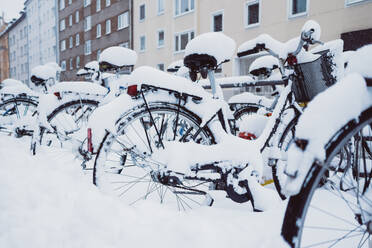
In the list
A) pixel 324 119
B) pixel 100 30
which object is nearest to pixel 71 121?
pixel 324 119

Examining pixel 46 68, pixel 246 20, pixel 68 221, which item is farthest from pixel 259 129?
pixel 246 20

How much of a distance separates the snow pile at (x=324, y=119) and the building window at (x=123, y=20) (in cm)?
2295

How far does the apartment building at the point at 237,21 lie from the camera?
10273 mm

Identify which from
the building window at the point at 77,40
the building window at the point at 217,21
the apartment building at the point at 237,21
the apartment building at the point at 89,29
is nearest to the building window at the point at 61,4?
the apartment building at the point at 89,29

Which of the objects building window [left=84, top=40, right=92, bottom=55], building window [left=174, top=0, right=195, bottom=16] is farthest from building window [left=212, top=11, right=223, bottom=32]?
building window [left=84, top=40, right=92, bottom=55]

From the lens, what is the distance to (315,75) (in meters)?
2.03

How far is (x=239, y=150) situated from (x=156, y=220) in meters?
0.69

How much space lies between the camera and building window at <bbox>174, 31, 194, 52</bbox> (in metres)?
16.7

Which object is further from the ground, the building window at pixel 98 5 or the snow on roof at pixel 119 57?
the building window at pixel 98 5

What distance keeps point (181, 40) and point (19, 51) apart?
1781 inches

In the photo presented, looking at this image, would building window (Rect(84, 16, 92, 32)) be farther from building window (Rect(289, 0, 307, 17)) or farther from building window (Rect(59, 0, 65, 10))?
building window (Rect(289, 0, 307, 17))

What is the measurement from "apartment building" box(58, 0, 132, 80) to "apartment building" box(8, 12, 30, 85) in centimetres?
1761

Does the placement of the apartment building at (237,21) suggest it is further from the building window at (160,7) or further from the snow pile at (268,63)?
the snow pile at (268,63)

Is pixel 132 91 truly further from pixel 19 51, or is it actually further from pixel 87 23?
pixel 19 51
